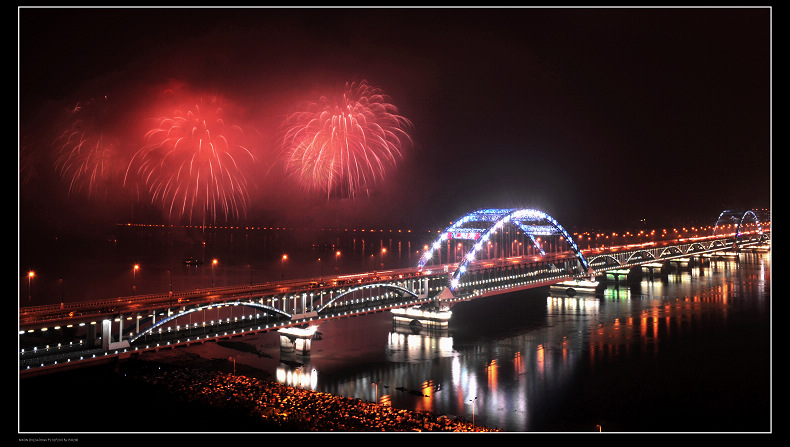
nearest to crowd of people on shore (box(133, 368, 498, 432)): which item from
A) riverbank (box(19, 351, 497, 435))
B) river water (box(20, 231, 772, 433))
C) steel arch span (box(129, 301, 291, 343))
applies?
riverbank (box(19, 351, 497, 435))

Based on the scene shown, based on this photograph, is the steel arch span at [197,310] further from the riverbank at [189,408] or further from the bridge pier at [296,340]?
the riverbank at [189,408]

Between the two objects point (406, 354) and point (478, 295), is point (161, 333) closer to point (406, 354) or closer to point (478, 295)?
point (406, 354)

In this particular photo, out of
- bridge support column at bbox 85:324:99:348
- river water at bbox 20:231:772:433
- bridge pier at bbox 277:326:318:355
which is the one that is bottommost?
river water at bbox 20:231:772:433


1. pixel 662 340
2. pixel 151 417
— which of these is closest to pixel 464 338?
pixel 662 340

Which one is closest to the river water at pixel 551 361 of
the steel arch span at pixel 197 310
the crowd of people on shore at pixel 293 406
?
the crowd of people on shore at pixel 293 406

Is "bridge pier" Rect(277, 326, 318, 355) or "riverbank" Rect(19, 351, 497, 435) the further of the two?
"bridge pier" Rect(277, 326, 318, 355)

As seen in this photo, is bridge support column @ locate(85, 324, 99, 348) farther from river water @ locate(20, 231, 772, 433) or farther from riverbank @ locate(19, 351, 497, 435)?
river water @ locate(20, 231, 772, 433)

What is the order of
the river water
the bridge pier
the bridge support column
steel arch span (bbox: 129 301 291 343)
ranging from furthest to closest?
1. the bridge pier
2. steel arch span (bbox: 129 301 291 343)
3. the bridge support column
4. the river water

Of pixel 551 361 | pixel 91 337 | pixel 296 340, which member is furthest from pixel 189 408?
pixel 551 361
